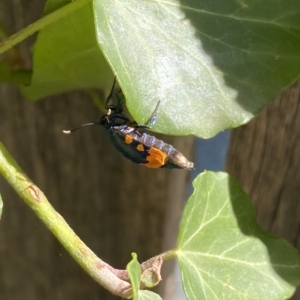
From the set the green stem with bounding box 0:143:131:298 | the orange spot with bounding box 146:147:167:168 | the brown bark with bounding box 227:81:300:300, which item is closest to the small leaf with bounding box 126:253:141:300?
the green stem with bounding box 0:143:131:298

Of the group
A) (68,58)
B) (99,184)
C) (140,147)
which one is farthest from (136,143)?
(99,184)

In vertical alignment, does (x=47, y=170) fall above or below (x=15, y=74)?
below

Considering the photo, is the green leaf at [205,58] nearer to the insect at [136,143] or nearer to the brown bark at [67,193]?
the insect at [136,143]

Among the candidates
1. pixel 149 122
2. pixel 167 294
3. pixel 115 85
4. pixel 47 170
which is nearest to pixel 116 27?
pixel 149 122

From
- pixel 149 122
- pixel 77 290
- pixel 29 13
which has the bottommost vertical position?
pixel 77 290

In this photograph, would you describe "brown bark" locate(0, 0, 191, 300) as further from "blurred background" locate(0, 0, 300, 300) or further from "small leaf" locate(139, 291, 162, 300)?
"small leaf" locate(139, 291, 162, 300)

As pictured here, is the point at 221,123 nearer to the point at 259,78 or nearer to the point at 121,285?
the point at 259,78
